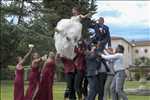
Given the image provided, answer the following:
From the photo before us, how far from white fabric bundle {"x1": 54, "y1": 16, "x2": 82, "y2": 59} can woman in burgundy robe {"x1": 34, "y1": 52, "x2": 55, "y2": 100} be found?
0.34 metres

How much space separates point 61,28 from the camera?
13.4 metres

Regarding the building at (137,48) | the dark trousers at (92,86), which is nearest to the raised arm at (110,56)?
the dark trousers at (92,86)

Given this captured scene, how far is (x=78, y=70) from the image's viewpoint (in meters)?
13.6

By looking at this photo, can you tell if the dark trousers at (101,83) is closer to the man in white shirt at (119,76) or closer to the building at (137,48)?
the man in white shirt at (119,76)

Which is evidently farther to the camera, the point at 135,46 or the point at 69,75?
the point at 135,46

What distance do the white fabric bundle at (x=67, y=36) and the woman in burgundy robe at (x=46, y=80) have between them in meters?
0.34

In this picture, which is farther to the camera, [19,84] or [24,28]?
[24,28]

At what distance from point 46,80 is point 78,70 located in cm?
88

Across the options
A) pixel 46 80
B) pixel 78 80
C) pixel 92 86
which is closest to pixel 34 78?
pixel 46 80

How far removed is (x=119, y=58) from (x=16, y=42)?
3556 centimetres

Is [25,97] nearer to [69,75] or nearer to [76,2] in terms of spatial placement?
[69,75]

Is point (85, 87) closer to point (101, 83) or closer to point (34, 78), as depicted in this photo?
point (101, 83)

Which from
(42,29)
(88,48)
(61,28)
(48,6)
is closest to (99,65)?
(88,48)

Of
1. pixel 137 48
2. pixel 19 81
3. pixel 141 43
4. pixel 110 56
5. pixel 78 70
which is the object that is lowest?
pixel 137 48
